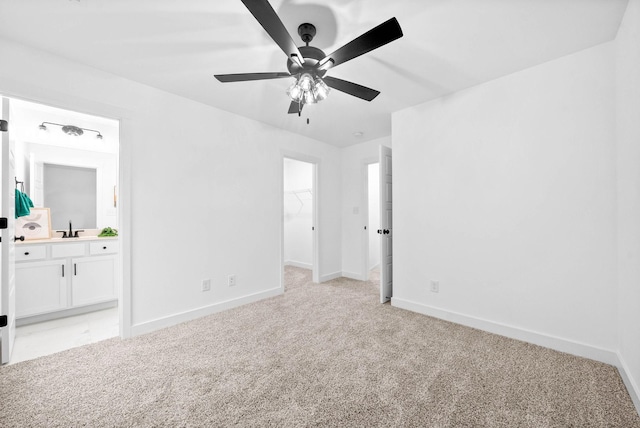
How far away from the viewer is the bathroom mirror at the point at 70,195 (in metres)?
3.23

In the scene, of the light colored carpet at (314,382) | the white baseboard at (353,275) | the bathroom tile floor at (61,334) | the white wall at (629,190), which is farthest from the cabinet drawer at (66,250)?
the white wall at (629,190)

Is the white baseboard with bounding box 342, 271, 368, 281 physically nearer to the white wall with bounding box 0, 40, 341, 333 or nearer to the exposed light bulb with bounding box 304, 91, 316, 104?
the white wall with bounding box 0, 40, 341, 333

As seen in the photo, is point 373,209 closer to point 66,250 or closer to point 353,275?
point 353,275

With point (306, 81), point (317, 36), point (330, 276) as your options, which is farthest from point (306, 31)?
point (330, 276)

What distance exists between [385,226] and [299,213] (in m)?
2.69

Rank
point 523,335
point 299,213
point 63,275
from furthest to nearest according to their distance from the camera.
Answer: point 299,213 < point 63,275 < point 523,335

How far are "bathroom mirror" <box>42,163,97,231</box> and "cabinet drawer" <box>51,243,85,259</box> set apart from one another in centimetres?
52

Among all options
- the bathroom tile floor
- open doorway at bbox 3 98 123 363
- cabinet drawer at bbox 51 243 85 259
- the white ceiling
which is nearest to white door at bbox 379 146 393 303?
the white ceiling

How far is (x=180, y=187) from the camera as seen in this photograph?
272 cm

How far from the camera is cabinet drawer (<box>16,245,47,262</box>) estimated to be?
105 inches

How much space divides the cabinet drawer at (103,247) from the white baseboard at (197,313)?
1.28 m

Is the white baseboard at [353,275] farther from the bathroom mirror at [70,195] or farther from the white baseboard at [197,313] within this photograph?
the bathroom mirror at [70,195]

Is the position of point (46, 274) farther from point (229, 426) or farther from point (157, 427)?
point (229, 426)

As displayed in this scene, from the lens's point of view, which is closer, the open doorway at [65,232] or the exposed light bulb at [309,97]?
the exposed light bulb at [309,97]
